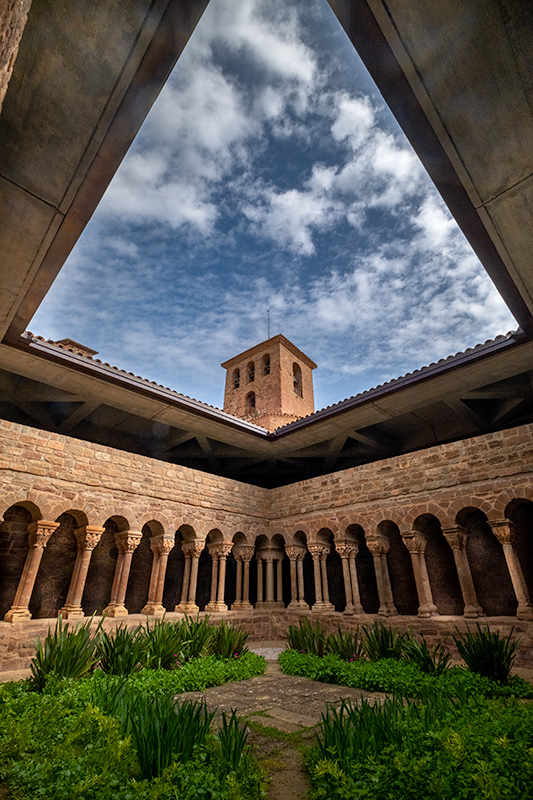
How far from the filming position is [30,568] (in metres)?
6.17

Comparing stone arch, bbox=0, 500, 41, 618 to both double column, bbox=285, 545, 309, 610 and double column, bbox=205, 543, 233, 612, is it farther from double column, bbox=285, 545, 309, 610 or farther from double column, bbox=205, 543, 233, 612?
double column, bbox=285, 545, 309, 610

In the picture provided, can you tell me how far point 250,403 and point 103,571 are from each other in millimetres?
12260

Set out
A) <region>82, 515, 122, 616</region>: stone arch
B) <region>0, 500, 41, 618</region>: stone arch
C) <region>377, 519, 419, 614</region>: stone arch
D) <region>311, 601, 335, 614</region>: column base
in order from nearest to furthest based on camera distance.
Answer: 1. <region>0, 500, 41, 618</region>: stone arch
2. <region>82, 515, 122, 616</region>: stone arch
3. <region>377, 519, 419, 614</region>: stone arch
4. <region>311, 601, 335, 614</region>: column base

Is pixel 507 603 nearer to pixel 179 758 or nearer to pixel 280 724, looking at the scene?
pixel 280 724

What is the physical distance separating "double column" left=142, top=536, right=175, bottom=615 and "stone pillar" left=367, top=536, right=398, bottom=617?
153 inches

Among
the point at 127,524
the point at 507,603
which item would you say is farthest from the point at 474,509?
the point at 127,524

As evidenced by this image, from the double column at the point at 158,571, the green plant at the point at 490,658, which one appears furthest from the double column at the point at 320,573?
the green plant at the point at 490,658

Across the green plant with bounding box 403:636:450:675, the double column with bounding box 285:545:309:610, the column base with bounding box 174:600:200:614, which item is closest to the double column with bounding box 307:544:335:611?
the double column with bounding box 285:545:309:610

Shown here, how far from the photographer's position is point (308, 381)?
20.9 m

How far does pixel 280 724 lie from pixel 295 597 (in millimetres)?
5743

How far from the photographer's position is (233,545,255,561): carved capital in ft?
29.7

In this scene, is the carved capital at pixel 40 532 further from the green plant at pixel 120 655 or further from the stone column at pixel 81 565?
the green plant at pixel 120 655

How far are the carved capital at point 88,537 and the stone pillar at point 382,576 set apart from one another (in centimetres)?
494

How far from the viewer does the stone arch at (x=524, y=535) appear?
6.71 m
